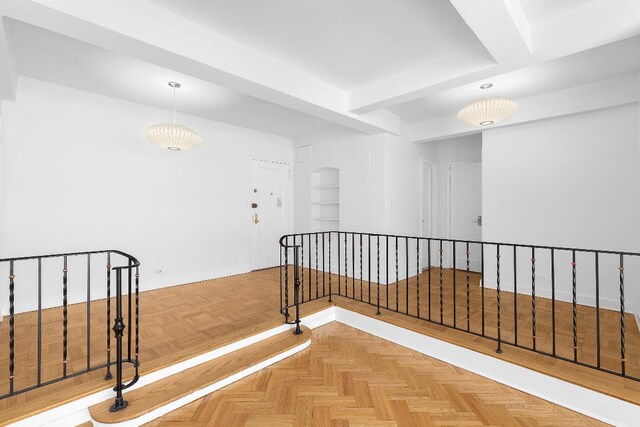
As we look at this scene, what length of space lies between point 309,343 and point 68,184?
3622 millimetres

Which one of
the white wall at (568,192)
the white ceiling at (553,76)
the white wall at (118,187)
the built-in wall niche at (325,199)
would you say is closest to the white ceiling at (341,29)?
the white ceiling at (553,76)

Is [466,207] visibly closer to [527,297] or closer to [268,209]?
[527,297]

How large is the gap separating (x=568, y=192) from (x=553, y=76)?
154cm

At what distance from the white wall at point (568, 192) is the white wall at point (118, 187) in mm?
4273

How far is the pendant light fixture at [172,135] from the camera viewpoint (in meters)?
3.63

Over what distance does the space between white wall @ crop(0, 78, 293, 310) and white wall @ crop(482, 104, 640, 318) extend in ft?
14.0

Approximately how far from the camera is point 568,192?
410cm

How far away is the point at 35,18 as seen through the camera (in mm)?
2016

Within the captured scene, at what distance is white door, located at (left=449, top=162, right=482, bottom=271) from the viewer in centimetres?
575

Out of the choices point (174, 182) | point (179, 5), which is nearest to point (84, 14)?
point (179, 5)

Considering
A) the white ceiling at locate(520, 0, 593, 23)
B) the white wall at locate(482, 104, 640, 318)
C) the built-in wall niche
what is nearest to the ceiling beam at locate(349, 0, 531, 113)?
the white ceiling at locate(520, 0, 593, 23)

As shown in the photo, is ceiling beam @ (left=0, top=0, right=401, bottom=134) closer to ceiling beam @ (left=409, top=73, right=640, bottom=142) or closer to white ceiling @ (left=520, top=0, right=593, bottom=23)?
white ceiling @ (left=520, top=0, right=593, bottom=23)

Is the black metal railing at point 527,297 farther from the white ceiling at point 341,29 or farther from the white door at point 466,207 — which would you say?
the white ceiling at point 341,29

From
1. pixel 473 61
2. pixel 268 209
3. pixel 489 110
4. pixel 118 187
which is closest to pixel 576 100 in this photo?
pixel 489 110
